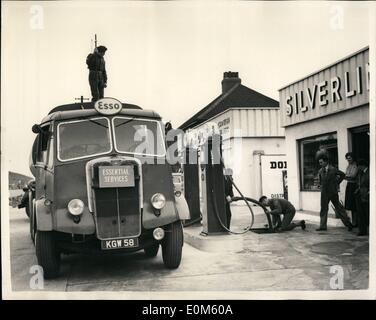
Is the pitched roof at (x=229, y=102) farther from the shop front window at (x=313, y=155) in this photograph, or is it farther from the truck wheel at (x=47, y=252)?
the truck wheel at (x=47, y=252)

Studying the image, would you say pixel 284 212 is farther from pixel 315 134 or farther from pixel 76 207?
pixel 76 207

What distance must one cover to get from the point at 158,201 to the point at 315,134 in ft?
13.7

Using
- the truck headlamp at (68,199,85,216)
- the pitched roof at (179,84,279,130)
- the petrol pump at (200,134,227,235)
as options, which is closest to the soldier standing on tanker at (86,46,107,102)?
the pitched roof at (179,84,279,130)

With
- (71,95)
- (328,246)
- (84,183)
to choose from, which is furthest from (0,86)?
(328,246)

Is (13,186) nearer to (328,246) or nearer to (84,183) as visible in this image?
(84,183)

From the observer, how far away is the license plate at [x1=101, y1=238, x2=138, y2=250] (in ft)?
17.0

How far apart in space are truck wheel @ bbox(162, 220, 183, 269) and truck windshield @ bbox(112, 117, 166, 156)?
1.05 m

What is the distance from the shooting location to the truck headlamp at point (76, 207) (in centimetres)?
515

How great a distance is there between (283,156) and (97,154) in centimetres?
479

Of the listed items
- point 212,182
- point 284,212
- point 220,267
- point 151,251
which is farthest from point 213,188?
point 220,267

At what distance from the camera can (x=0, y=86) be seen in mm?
5906

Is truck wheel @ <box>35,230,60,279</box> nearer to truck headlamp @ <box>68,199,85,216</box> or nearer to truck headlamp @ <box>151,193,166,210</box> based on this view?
truck headlamp @ <box>68,199,85,216</box>

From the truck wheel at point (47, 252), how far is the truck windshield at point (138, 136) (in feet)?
4.71

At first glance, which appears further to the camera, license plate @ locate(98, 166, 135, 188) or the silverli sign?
the silverli sign
